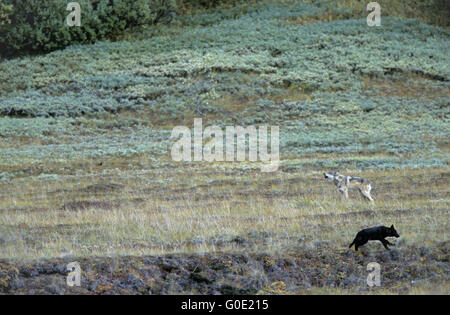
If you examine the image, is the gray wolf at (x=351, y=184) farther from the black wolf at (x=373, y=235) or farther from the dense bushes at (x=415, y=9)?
the dense bushes at (x=415, y=9)

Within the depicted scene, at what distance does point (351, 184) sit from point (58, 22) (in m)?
44.9

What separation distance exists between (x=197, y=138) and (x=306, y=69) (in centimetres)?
1791

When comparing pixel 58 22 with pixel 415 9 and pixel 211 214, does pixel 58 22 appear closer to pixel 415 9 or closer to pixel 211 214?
pixel 415 9

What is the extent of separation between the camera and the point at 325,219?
14.6 meters

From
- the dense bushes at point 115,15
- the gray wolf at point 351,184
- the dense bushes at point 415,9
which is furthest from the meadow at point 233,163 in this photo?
the dense bushes at point 415,9

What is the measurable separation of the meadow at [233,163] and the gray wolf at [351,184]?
38cm

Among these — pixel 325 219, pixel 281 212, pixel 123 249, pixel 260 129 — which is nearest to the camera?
pixel 123 249

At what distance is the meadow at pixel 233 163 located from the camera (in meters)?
10.4

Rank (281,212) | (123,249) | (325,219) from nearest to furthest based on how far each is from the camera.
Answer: (123,249), (325,219), (281,212)

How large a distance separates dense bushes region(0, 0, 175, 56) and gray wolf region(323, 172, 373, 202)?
1661 inches

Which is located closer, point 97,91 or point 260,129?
point 260,129
